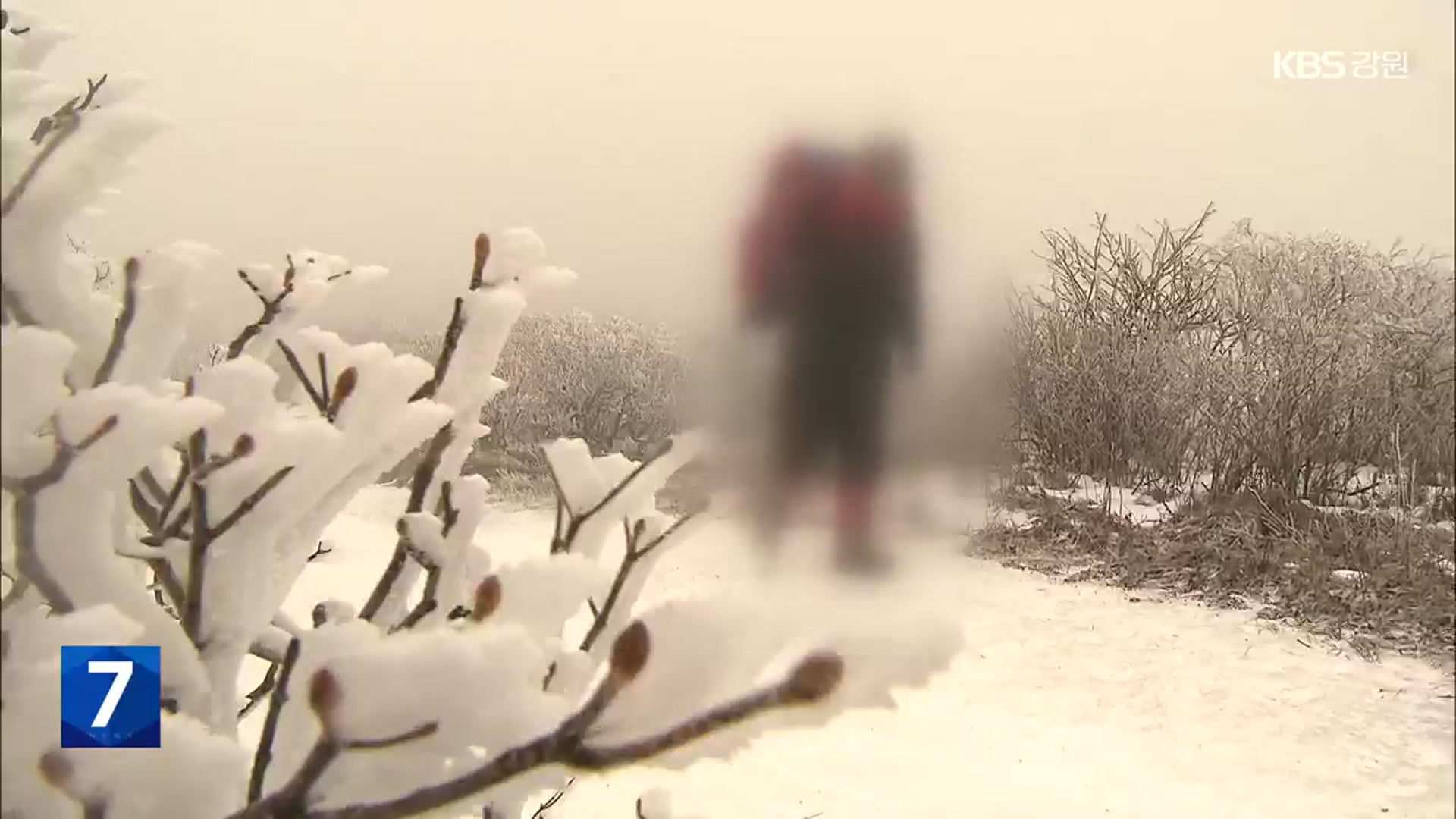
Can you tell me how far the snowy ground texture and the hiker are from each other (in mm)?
138

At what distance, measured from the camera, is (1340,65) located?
0.89 meters

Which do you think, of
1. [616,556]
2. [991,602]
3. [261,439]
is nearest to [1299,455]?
[991,602]

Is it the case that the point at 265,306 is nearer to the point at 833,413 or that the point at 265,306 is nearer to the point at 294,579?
the point at 294,579

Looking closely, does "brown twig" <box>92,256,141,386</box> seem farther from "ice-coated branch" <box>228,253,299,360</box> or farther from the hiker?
the hiker

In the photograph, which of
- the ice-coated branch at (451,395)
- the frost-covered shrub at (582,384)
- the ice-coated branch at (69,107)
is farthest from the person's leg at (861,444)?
the ice-coated branch at (69,107)

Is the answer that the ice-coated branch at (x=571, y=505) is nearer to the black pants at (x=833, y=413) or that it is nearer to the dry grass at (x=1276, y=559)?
the black pants at (x=833, y=413)

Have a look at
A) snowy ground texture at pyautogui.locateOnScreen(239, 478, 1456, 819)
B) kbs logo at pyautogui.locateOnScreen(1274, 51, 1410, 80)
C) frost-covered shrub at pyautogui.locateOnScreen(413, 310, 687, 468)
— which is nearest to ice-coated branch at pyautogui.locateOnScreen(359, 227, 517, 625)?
snowy ground texture at pyautogui.locateOnScreen(239, 478, 1456, 819)

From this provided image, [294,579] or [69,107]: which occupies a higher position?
[69,107]

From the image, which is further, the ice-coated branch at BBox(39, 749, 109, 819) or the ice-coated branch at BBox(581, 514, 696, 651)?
the ice-coated branch at BBox(581, 514, 696, 651)

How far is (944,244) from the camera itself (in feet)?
3.43

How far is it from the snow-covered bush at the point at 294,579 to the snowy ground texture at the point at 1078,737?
0.90 feet

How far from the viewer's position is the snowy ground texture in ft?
2.63

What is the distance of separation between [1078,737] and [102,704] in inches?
43.0

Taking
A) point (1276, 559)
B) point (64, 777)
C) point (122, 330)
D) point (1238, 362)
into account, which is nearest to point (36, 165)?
point (122, 330)
